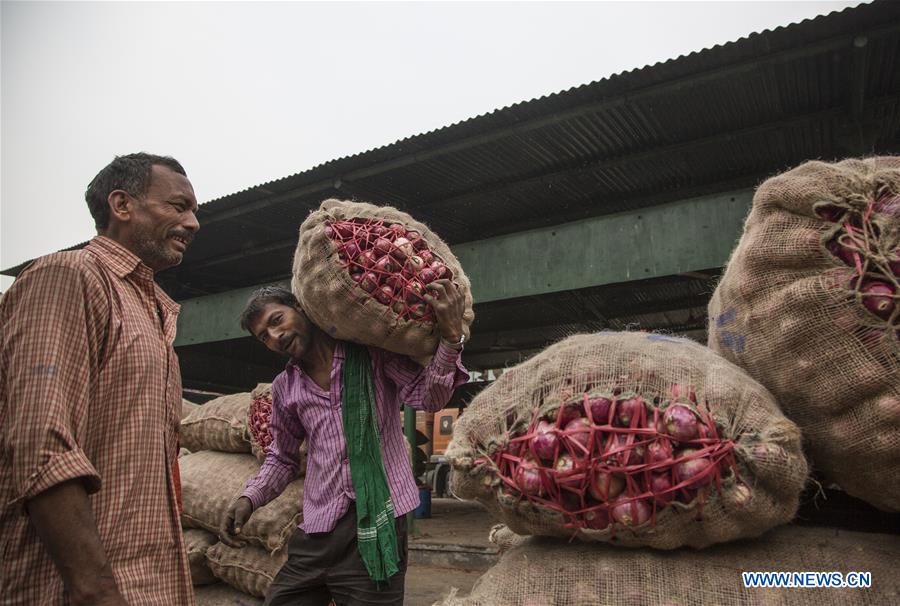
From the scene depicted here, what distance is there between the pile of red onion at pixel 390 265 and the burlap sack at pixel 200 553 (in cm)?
258

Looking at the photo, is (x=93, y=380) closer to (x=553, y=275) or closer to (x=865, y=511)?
(x=865, y=511)

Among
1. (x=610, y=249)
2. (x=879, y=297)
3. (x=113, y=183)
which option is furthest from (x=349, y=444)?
(x=610, y=249)

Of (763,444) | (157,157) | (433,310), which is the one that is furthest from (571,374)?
(157,157)

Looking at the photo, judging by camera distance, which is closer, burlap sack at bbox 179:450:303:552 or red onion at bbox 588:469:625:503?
red onion at bbox 588:469:625:503

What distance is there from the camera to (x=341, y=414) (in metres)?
2.01

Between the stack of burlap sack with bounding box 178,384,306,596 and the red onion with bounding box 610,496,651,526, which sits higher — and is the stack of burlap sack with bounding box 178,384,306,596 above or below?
below

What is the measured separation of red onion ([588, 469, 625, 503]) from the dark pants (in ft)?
2.77

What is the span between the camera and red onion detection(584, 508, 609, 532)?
4.46 ft

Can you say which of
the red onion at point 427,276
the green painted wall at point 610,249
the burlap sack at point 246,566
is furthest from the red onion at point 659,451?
the green painted wall at point 610,249

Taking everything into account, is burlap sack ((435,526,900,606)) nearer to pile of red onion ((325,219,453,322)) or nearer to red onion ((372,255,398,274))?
pile of red onion ((325,219,453,322))

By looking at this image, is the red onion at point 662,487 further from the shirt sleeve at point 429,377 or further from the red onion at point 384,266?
the red onion at point 384,266

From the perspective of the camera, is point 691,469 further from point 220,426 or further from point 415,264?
point 220,426

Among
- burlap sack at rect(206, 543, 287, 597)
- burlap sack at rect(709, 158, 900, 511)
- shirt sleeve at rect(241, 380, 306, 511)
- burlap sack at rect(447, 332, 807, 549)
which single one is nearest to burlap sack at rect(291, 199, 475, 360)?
burlap sack at rect(447, 332, 807, 549)

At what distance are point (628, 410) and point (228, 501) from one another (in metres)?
2.86
